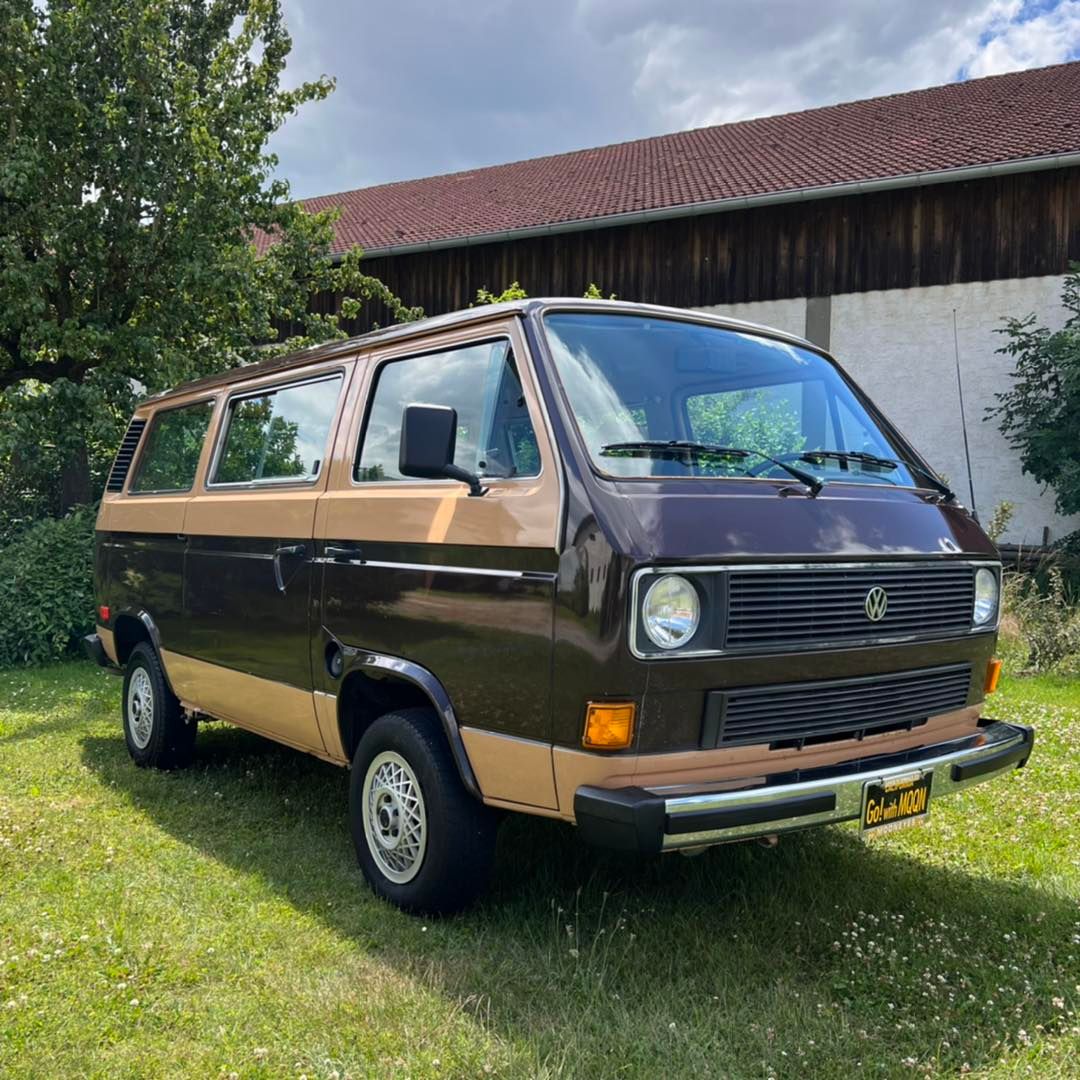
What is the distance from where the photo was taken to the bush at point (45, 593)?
10.1 metres

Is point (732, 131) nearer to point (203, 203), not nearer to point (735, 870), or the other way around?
point (203, 203)

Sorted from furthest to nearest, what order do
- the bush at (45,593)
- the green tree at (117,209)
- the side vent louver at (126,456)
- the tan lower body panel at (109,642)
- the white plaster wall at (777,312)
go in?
1. the white plaster wall at (777,312)
2. the green tree at (117,209)
3. the bush at (45,593)
4. the side vent louver at (126,456)
5. the tan lower body panel at (109,642)

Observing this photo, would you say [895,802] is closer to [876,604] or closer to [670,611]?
[876,604]

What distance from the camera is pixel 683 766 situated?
10.4 ft

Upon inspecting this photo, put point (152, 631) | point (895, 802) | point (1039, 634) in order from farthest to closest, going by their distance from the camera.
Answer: point (1039, 634), point (152, 631), point (895, 802)

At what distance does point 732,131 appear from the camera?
2303 centimetres

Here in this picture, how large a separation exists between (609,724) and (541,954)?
102 cm

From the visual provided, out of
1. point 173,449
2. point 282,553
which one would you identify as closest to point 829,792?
point 282,553

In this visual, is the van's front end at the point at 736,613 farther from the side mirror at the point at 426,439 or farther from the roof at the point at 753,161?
the roof at the point at 753,161

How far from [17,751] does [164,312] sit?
744 cm

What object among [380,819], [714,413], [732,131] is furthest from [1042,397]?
[380,819]

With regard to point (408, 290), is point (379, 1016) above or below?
below

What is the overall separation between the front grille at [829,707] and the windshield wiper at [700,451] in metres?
0.71

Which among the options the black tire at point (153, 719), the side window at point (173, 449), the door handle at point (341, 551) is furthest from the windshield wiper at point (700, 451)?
the black tire at point (153, 719)
